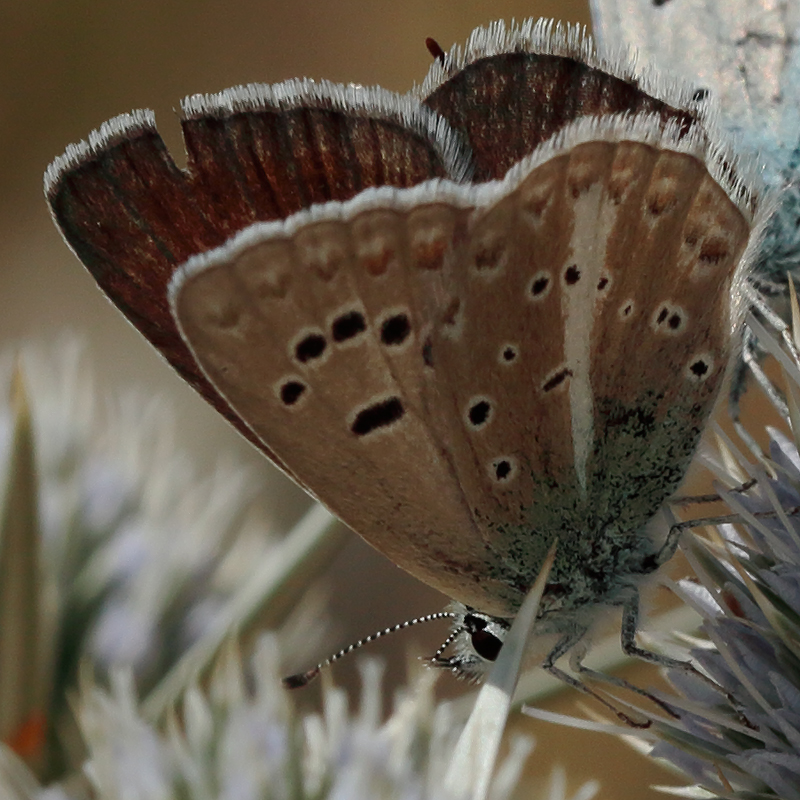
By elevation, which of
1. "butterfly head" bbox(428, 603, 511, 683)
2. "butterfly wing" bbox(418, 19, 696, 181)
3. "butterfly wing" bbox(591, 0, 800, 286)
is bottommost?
"butterfly head" bbox(428, 603, 511, 683)

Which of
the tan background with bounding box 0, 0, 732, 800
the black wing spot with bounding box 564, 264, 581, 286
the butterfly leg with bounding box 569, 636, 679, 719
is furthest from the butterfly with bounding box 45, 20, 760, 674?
the tan background with bounding box 0, 0, 732, 800

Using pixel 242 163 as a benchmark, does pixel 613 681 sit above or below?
below

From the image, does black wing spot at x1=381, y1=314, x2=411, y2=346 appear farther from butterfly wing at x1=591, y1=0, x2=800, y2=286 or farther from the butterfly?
butterfly wing at x1=591, y1=0, x2=800, y2=286

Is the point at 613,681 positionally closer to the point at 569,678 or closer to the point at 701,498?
the point at 569,678

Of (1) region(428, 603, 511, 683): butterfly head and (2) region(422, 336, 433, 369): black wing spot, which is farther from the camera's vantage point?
(1) region(428, 603, 511, 683): butterfly head

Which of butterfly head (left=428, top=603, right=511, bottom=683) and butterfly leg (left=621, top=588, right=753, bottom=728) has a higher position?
butterfly leg (left=621, top=588, right=753, bottom=728)

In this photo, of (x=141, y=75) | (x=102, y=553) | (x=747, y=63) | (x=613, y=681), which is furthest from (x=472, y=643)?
(x=141, y=75)

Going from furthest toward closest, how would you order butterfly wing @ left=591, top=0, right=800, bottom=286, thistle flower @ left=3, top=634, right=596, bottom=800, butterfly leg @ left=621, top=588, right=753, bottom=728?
butterfly wing @ left=591, top=0, right=800, bottom=286, thistle flower @ left=3, top=634, right=596, bottom=800, butterfly leg @ left=621, top=588, right=753, bottom=728

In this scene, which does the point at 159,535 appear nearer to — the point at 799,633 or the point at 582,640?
the point at 582,640
